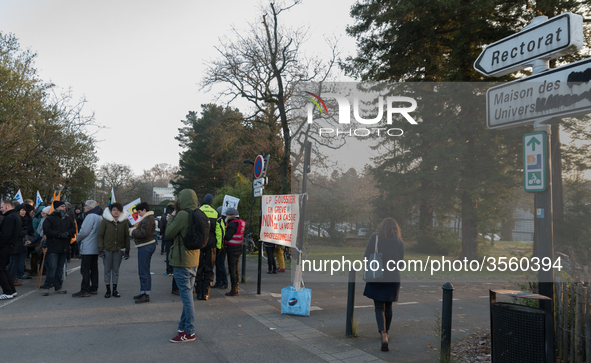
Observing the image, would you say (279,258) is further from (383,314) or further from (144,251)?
(383,314)

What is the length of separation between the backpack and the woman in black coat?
242 cm

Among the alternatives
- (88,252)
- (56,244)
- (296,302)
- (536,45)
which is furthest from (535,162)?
(56,244)

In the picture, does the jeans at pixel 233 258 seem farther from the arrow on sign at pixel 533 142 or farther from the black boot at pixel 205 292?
the arrow on sign at pixel 533 142

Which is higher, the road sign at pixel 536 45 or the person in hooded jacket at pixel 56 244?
the road sign at pixel 536 45

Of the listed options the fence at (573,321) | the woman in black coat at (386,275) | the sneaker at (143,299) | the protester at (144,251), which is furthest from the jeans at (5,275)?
the fence at (573,321)

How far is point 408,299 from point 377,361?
4751 mm

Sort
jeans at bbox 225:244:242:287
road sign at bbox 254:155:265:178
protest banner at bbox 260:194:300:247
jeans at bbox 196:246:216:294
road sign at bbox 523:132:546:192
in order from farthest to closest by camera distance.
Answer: road sign at bbox 254:155:265:178
jeans at bbox 225:244:242:287
jeans at bbox 196:246:216:294
protest banner at bbox 260:194:300:247
road sign at bbox 523:132:546:192

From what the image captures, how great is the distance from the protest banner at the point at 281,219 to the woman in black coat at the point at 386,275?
2272 millimetres

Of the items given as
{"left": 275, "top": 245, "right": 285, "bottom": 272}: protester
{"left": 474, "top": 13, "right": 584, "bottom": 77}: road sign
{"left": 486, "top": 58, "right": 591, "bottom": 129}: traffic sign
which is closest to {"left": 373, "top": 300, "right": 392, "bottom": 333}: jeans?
{"left": 486, "top": 58, "right": 591, "bottom": 129}: traffic sign

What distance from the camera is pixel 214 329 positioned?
6.28 metres

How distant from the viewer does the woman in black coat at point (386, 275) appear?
554 centimetres

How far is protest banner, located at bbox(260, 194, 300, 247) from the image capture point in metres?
7.75

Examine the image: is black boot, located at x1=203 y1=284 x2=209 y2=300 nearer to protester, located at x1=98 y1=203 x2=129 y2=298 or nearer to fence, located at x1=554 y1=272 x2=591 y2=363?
protester, located at x1=98 y1=203 x2=129 y2=298

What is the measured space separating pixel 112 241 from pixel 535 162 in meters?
7.88
